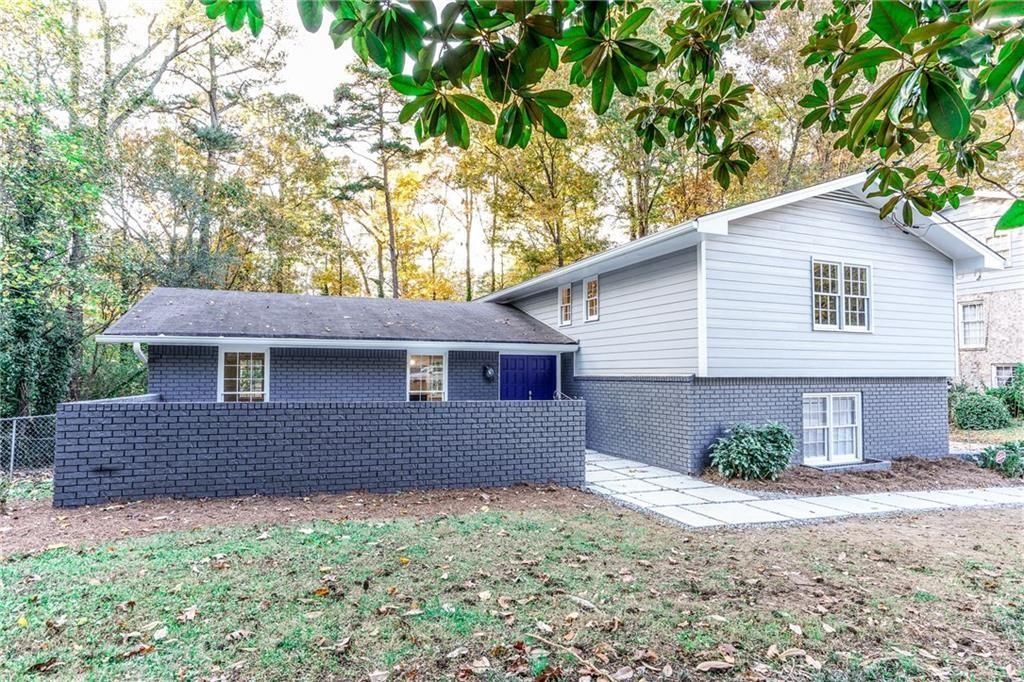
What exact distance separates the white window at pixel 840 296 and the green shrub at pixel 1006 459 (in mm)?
3143

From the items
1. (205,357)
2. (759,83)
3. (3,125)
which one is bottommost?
(205,357)

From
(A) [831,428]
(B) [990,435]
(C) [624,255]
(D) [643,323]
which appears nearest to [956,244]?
(A) [831,428]

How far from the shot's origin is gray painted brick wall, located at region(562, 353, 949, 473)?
954cm

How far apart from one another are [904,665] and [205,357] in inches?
452

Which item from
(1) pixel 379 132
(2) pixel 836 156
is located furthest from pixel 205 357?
(2) pixel 836 156

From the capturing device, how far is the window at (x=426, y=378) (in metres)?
12.7

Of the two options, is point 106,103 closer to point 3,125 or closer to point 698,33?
point 3,125

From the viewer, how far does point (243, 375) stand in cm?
1131

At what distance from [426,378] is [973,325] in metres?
18.7

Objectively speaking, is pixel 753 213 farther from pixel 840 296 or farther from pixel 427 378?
pixel 427 378

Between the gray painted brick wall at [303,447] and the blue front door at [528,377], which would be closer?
the gray painted brick wall at [303,447]

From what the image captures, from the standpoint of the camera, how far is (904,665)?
3.13m

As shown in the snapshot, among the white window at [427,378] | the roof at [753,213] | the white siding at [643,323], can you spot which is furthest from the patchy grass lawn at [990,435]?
the white window at [427,378]

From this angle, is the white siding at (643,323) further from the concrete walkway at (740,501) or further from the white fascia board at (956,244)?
the white fascia board at (956,244)
